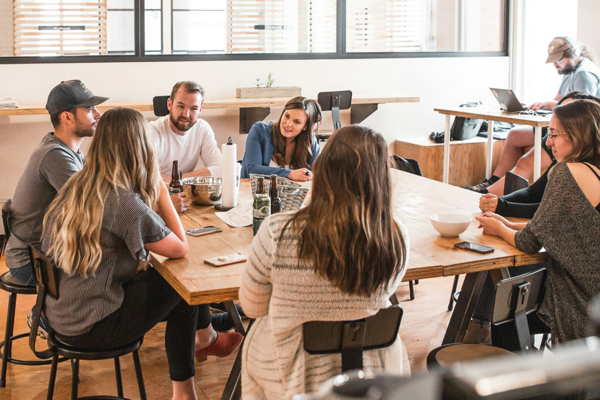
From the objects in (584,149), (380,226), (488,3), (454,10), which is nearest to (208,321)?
(380,226)

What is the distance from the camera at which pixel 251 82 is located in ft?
16.6

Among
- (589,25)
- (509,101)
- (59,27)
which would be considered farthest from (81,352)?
(589,25)

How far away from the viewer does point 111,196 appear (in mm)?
1727

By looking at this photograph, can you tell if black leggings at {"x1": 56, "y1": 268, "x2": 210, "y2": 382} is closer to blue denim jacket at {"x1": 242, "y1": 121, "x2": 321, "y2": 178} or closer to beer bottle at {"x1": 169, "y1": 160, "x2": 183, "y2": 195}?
beer bottle at {"x1": 169, "y1": 160, "x2": 183, "y2": 195}

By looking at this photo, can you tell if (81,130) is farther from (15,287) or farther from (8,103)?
(8,103)

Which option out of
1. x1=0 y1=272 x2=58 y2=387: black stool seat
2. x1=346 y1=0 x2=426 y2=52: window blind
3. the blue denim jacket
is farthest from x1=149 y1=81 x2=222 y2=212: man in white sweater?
x1=346 y1=0 x2=426 y2=52: window blind

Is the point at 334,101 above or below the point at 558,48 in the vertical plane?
below

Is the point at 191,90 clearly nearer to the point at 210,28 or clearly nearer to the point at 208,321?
the point at 208,321

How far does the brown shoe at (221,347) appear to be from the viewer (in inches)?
97.7

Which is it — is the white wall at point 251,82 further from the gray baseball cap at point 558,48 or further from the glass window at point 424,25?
the gray baseball cap at point 558,48

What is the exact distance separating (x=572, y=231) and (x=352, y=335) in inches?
31.3

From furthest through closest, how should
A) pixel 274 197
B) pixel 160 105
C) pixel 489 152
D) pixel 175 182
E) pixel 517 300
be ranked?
pixel 489 152 → pixel 160 105 → pixel 175 182 → pixel 274 197 → pixel 517 300

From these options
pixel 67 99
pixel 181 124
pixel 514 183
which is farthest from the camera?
pixel 181 124

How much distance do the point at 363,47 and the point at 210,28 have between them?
1.41m
